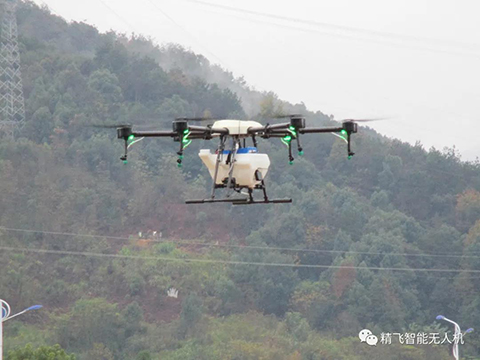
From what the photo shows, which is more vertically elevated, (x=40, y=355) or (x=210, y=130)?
(x=210, y=130)

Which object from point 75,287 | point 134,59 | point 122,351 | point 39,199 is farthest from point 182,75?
point 122,351

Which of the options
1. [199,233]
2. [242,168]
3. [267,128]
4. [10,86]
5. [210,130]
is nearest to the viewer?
[267,128]

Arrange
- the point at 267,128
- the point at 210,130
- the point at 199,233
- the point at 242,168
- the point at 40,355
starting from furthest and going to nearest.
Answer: the point at 199,233
the point at 40,355
the point at 242,168
the point at 210,130
the point at 267,128

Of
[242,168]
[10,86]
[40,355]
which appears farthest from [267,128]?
[10,86]

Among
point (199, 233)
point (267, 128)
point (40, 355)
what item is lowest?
point (199, 233)

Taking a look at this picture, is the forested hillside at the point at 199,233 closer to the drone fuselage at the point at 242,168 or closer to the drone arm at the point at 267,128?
the drone fuselage at the point at 242,168

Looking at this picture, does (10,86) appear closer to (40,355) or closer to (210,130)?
(40,355)

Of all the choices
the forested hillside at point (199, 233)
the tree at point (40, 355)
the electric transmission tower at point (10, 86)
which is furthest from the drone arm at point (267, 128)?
the electric transmission tower at point (10, 86)

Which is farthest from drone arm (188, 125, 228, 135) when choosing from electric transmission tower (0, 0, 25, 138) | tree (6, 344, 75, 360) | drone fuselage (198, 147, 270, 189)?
electric transmission tower (0, 0, 25, 138)
